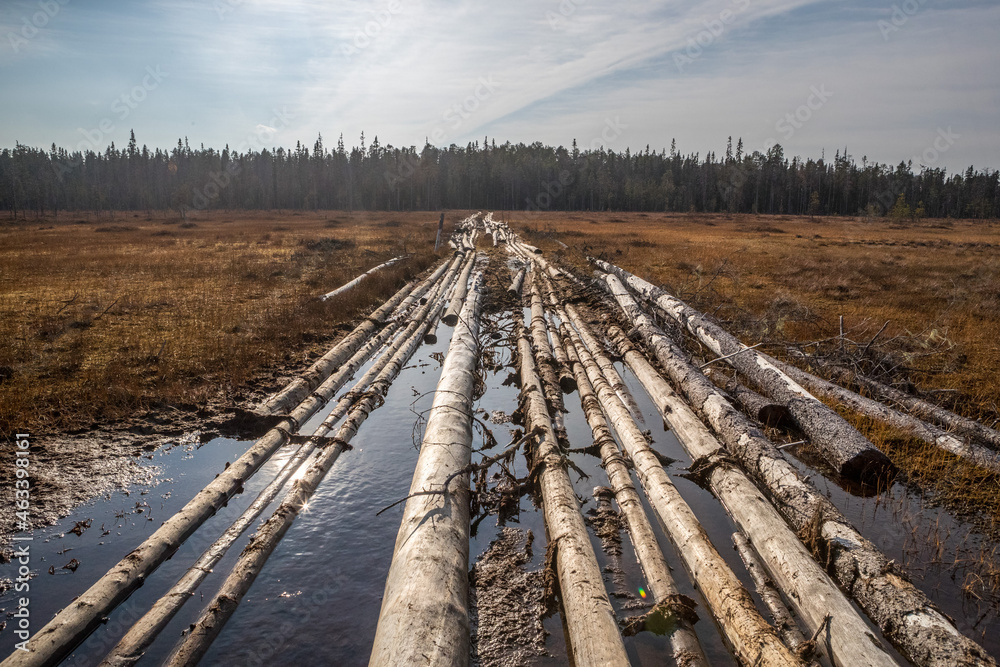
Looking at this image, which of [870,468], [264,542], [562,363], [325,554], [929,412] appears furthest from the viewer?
[562,363]

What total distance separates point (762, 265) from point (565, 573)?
23278 millimetres

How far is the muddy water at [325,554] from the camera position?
3.65 meters

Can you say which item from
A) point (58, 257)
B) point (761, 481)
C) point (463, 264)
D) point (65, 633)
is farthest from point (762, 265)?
point (58, 257)

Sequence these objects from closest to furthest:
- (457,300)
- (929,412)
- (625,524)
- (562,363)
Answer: (625,524), (929,412), (562,363), (457,300)

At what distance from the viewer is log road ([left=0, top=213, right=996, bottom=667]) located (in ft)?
11.0

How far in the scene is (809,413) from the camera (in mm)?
6840

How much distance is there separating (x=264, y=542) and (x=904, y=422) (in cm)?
797

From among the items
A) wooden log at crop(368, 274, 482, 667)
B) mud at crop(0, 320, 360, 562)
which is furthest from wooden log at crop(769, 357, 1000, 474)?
mud at crop(0, 320, 360, 562)

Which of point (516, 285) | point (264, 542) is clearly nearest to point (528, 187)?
point (516, 285)

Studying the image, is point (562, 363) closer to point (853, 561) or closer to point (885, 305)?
point (853, 561)

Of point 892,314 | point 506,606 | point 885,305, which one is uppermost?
point 885,305

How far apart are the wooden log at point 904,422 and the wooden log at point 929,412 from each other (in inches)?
8.1

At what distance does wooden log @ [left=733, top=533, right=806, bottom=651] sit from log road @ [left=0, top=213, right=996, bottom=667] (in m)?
0.02

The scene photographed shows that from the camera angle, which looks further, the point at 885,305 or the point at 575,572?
the point at 885,305
